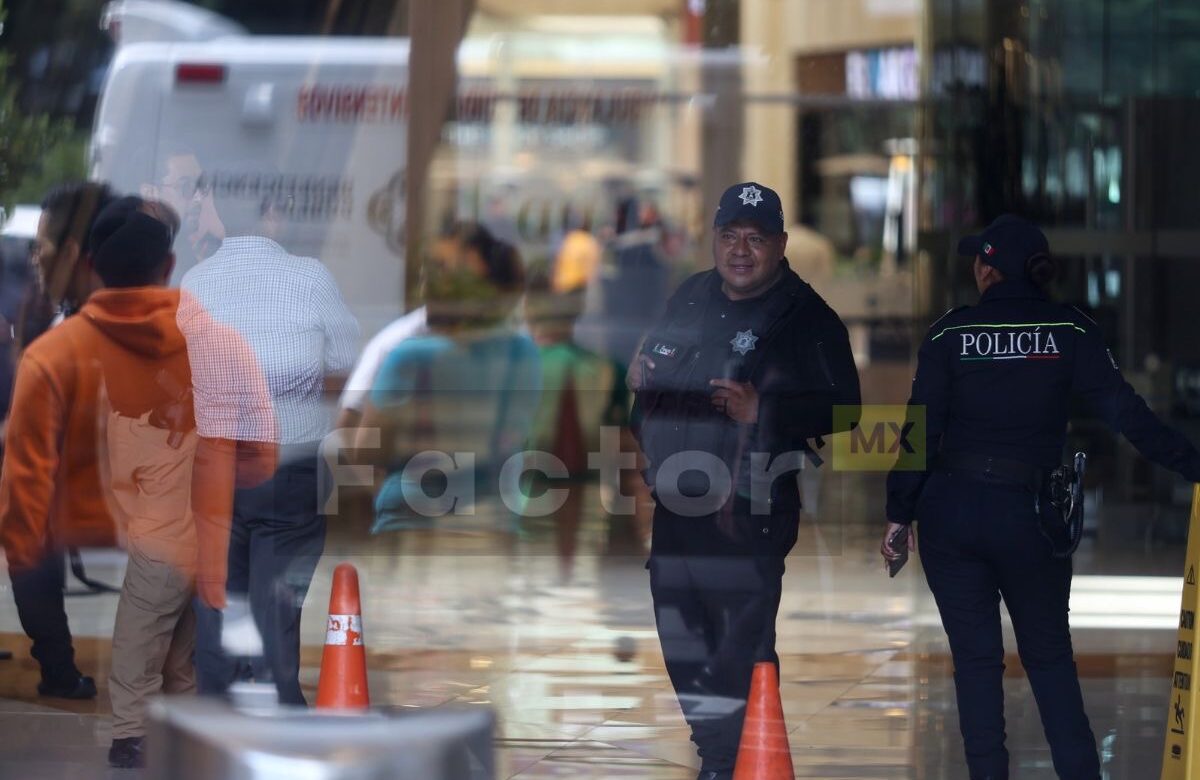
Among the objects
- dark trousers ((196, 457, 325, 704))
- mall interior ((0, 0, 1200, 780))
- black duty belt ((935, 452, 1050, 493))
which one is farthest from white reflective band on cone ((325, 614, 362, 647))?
black duty belt ((935, 452, 1050, 493))

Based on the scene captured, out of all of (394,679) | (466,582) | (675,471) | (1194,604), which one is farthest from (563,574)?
(1194,604)

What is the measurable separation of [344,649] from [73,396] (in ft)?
7.28

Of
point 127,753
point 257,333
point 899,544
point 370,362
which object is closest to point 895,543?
point 899,544

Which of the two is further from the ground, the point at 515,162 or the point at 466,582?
the point at 515,162

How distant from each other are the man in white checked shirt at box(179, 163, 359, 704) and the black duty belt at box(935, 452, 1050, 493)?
2.15 m

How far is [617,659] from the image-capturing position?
26.2ft

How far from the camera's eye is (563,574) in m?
10.5

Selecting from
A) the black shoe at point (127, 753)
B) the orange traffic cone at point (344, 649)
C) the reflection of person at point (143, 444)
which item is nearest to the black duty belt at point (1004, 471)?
the orange traffic cone at point (344, 649)

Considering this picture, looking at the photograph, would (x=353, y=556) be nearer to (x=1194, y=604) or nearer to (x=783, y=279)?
(x=783, y=279)

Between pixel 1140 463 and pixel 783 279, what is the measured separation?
23.1 ft

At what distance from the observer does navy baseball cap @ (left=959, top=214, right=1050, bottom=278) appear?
5.27 metres

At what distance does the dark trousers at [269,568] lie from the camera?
5844 mm

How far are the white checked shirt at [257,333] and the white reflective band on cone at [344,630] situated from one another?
0.77m

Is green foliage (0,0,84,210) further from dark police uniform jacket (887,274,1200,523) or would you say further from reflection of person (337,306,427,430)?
dark police uniform jacket (887,274,1200,523)
